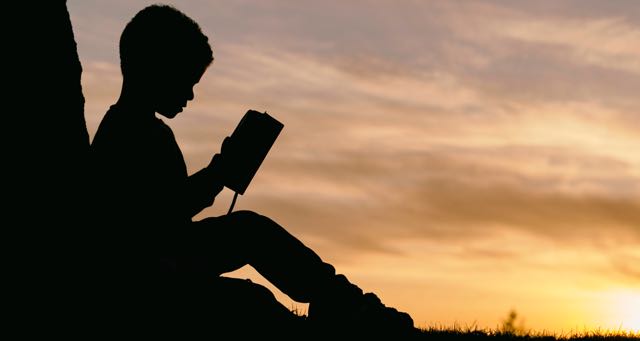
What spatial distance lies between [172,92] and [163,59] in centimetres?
23

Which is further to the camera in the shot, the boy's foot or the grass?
the grass

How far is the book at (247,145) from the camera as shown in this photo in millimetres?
6199

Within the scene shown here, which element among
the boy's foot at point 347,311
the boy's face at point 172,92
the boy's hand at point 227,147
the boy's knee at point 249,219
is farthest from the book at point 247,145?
the boy's foot at point 347,311

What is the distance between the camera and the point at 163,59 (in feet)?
20.7

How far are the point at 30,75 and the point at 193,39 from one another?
3.97ft

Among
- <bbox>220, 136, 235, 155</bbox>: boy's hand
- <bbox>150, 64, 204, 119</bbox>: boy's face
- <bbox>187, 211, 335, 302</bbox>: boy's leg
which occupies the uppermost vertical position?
<bbox>150, 64, 204, 119</bbox>: boy's face

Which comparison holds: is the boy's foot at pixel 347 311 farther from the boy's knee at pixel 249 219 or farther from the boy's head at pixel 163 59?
the boy's head at pixel 163 59

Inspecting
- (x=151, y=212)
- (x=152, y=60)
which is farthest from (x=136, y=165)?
(x=152, y=60)

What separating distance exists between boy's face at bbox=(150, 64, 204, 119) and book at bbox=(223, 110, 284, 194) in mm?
434

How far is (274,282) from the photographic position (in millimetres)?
6195

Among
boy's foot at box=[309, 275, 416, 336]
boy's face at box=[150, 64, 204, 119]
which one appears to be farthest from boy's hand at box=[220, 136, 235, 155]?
boy's foot at box=[309, 275, 416, 336]

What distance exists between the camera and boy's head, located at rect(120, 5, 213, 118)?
6.32 meters

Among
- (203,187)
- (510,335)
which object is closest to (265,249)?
(203,187)

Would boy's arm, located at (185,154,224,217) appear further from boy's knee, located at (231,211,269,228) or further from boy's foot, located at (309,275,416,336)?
boy's foot, located at (309,275,416,336)
